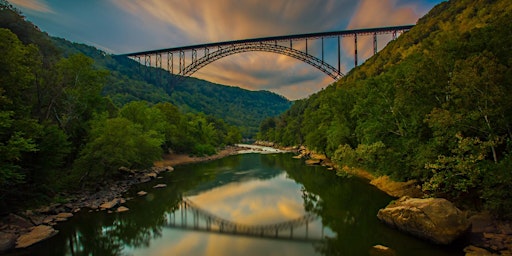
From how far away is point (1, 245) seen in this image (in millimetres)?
8648

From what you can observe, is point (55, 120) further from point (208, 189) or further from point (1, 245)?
point (208, 189)

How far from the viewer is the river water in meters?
9.37

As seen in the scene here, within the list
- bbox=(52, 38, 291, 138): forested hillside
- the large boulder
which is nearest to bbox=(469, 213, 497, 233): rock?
the large boulder

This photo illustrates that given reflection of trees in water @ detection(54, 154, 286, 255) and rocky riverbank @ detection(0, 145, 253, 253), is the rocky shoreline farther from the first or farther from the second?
reflection of trees in water @ detection(54, 154, 286, 255)

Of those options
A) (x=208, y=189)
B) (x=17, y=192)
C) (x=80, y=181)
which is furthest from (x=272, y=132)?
(x=17, y=192)

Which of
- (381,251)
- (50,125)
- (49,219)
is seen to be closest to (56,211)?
(49,219)

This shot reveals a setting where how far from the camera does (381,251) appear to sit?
8.62 metres

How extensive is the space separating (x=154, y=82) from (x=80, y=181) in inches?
3067

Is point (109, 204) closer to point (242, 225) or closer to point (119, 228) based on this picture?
point (119, 228)

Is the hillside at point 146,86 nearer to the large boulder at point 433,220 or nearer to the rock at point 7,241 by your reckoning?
the rock at point 7,241

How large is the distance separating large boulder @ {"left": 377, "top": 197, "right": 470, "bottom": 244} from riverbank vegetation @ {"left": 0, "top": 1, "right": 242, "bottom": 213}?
1307 centimetres

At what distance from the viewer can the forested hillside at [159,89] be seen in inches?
2825

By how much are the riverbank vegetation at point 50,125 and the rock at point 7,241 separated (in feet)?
4.95

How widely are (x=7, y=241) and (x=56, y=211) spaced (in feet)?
11.8
